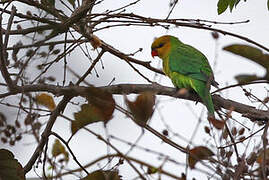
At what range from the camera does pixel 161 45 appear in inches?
145

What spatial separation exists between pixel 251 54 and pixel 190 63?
2.38m

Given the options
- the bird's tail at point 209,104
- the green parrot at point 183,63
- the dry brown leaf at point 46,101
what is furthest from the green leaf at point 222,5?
the dry brown leaf at point 46,101

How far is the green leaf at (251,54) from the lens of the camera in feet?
2.75

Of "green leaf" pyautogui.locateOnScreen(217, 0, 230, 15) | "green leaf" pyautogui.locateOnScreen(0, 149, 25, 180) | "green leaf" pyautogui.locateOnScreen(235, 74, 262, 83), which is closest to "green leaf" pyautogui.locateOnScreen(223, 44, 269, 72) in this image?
"green leaf" pyautogui.locateOnScreen(235, 74, 262, 83)

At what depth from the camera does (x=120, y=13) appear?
2238mm

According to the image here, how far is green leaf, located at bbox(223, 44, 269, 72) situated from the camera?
838mm

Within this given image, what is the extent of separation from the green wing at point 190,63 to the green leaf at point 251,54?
2.07 metres

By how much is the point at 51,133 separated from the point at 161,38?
2074 mm

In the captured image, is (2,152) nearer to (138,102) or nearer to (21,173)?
(21,173)

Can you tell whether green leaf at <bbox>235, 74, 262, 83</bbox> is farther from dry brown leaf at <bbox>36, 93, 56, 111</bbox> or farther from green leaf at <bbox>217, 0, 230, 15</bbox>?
green leaf at <bbox>217, 0, 230, 15</bbox>

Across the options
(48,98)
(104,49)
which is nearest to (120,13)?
(104,49)

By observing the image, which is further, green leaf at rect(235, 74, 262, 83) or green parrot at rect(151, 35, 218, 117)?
green parrot at rect(151, 35, 218, 117)

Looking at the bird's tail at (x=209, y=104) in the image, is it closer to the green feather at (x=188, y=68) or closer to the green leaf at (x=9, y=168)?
the green feather at (x=188, y=68)

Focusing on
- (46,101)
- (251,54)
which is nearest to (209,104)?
(46,101)
